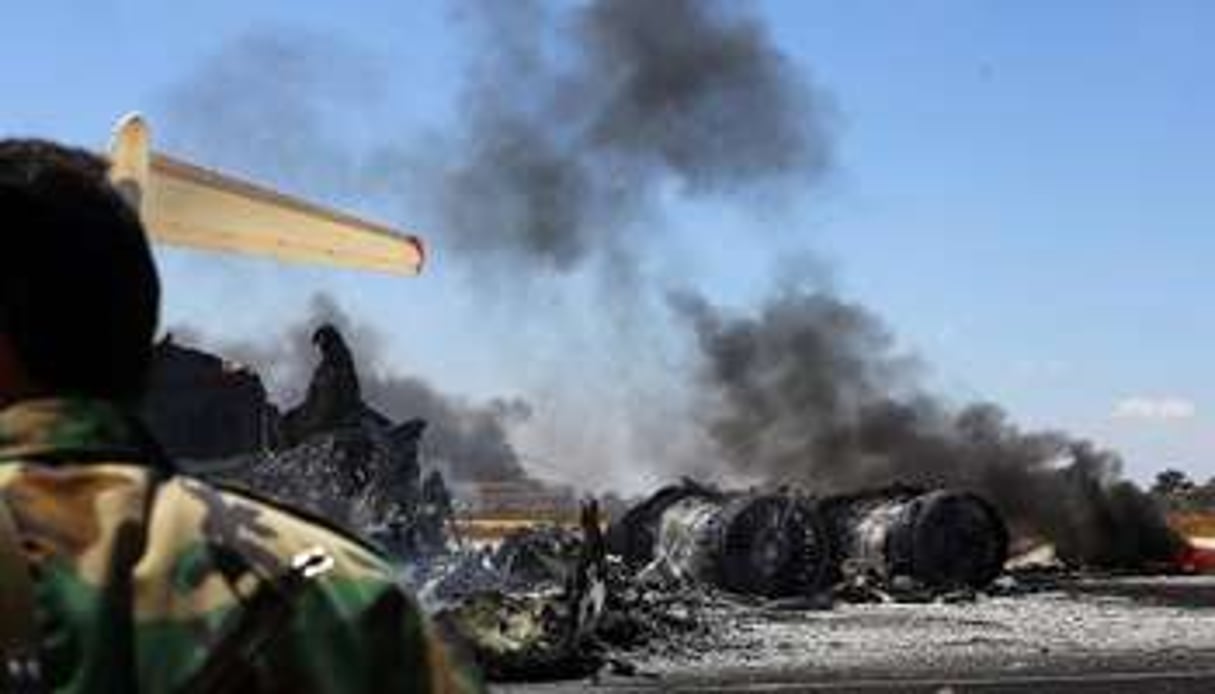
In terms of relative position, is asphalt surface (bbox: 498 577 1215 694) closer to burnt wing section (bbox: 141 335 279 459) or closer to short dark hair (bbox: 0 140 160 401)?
burnt wing section (bbox: 141 335 279 459)

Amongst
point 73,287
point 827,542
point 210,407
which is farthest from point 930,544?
point 73,287

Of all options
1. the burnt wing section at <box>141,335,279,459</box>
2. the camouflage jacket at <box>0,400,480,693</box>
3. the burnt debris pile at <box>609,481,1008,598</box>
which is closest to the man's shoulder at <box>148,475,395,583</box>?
the camouflage jacket at <box>0,400,480,693</box>

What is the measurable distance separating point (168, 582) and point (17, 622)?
5.1 inches

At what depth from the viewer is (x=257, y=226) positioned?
64.7 feet

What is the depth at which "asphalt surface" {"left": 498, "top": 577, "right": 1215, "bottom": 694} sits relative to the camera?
52.3 feet

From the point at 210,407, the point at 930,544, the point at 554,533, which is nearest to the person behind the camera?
the point at 210,407

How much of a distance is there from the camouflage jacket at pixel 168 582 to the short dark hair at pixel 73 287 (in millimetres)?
42

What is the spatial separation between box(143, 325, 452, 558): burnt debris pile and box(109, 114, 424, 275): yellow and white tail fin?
191 centimetres

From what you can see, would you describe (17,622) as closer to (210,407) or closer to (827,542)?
(210,407)

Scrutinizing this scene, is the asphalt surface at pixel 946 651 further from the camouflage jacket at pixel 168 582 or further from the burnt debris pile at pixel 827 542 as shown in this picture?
the camouflage jacket at pixel 168 582

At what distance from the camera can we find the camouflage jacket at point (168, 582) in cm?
180

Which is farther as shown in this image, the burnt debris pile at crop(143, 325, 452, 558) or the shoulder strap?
the burnt debris pile at crop(143, 325, 452, 558)

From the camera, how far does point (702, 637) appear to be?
21.0 meters

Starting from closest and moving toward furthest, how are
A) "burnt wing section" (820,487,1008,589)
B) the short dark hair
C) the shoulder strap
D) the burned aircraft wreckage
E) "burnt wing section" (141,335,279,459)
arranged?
1. the shoulder strap
2. the short dark hair
3. the burned aircraft wreckage
4. "burnt wing section" (141,335,279,459)
5. "burnt wing section" (820,487,1008,589)
